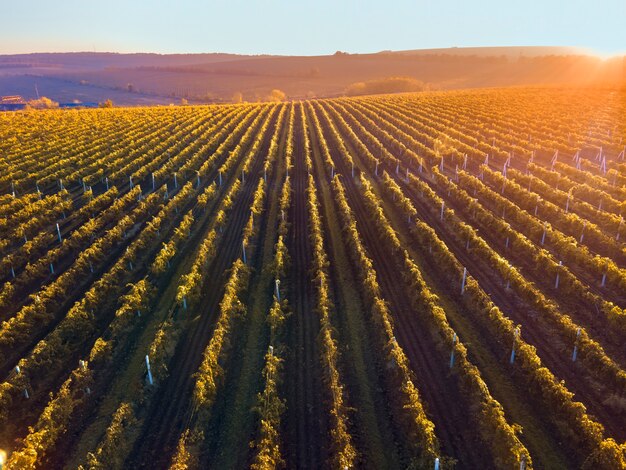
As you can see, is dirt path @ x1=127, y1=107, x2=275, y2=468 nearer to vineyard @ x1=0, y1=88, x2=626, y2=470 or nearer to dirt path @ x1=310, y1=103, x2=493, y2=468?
vineyard @ x1=0, y1=88, x2=626, y2=470

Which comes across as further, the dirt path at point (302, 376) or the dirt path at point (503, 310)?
the dirt path at point (503, 310)

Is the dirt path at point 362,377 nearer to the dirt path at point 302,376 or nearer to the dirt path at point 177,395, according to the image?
the dirt path at point 302,376

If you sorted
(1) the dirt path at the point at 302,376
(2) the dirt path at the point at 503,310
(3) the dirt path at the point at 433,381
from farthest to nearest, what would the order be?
(2) the dirt path at the point at 503,310
(1) the dirt path at the point at 302,376
(3) the dirt path at the point at 433,381

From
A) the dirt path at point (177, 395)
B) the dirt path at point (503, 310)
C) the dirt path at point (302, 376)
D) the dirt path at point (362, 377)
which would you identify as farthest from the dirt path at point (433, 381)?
the dirt path at point (177, 395)

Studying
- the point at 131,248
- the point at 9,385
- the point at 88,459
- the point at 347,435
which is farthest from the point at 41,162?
the point at 347,435

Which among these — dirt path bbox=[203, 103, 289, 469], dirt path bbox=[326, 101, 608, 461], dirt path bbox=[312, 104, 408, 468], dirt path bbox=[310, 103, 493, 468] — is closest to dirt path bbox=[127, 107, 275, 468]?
dirt path bbox=[203, 103, 289, 469]

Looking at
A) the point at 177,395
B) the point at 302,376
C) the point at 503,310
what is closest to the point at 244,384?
the point at 302,376

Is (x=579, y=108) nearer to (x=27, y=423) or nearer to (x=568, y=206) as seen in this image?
(x=568, y=206)

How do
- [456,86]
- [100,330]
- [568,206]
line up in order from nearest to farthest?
[100,330], [568,206], [456,86]

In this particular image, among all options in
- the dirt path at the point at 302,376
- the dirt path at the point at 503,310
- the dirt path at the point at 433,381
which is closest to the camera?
the dirt path at the point at 433,381

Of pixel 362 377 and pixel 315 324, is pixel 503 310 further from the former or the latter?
pixel 315 324
